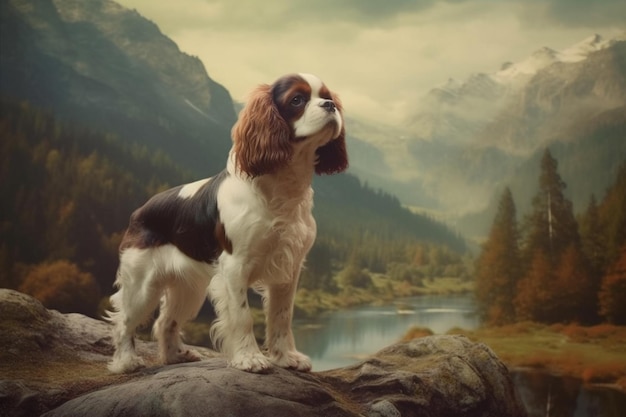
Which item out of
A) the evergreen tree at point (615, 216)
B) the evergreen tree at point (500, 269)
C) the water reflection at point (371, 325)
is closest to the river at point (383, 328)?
the water reflection at point (371, 325)

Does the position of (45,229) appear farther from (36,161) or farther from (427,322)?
(427,322)

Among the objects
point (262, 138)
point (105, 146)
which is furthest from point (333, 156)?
point (105, 146)

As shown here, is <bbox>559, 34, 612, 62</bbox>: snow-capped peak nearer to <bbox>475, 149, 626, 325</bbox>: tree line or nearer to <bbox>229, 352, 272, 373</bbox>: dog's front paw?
<bbox>475, 149, 626, 325</bbox>: tree line

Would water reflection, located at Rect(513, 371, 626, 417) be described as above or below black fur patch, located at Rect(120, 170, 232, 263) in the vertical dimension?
below

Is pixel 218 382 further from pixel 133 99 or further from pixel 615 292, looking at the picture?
pixel 133 99

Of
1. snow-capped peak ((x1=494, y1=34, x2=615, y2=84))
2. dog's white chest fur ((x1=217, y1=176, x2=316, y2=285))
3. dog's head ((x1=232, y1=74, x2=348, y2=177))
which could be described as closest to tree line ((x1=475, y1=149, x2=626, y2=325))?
snow-capped peak ((x1=494, y1=34, x2=615, y2=84))

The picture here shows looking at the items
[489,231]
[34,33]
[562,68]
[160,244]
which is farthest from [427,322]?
[34,33]

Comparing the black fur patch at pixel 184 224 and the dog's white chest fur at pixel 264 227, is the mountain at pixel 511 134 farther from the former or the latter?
the black fur patch at pixel 184 224
